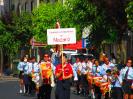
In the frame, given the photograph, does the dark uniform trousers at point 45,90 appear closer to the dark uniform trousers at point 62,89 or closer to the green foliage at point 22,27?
the dark uniform trousers at point 62,89

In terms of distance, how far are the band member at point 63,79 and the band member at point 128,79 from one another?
2.06 m

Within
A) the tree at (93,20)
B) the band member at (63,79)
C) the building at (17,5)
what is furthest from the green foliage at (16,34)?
the band member at (63,79)

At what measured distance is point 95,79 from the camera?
24.0 m

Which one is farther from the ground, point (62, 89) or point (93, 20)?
point (93, 20)

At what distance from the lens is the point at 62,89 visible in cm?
1903

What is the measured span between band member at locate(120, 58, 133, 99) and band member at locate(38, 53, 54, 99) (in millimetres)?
2320

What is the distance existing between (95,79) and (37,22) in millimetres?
23105

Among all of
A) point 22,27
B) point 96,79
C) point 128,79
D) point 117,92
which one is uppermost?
point 22,27

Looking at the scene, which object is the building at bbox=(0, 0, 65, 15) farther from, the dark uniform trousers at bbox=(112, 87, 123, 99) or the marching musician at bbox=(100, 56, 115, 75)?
the dark uniform trousers at bbox=(112, 87, 123, 99)

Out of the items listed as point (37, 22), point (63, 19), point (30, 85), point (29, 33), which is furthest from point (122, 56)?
point (29, 33)

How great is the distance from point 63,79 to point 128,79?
8.24 ft

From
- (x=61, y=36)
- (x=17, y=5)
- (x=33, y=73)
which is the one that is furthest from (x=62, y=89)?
(x=17, y=5)

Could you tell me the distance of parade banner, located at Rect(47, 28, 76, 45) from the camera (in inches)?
785

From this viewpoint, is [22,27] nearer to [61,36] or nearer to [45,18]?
[45,18]
